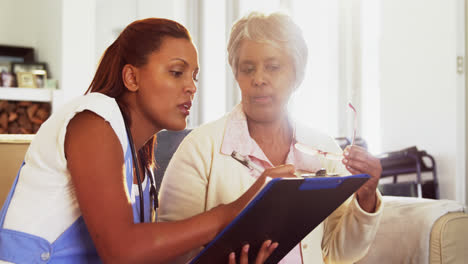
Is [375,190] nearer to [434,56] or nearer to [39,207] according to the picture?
[39,207]

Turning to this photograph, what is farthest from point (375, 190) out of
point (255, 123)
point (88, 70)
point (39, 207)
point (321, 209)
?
point (88, 70)

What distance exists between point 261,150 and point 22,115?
458cm

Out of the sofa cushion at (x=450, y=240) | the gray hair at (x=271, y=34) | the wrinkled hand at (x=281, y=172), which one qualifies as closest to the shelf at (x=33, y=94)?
the gray hair at (x=271, y=34)

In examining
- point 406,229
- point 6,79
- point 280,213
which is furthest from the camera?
point 6,79

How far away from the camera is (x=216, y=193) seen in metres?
1.56

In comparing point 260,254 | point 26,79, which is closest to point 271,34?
point 260,254

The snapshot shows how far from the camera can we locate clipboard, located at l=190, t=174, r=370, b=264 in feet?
3.16

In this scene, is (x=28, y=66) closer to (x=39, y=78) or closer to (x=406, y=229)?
(x=39, y=78)

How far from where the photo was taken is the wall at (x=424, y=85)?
426 centimetres

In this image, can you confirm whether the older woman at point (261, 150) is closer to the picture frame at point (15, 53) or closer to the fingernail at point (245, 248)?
the fingernail at point (245, 248)

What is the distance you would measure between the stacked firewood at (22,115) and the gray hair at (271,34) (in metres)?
4.38

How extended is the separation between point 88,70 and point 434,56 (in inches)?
132

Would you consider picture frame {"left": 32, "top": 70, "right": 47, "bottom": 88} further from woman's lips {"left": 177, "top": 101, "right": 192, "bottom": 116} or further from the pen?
woman's lips {"left": 177, "top": 101, "right": 192, "bottom": 116}

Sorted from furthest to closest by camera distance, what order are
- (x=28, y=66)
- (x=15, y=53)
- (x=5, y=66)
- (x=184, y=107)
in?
(x=15, y=53) → (x=5, y=66) → (x=28, y=66) → (x=184, y=107)
